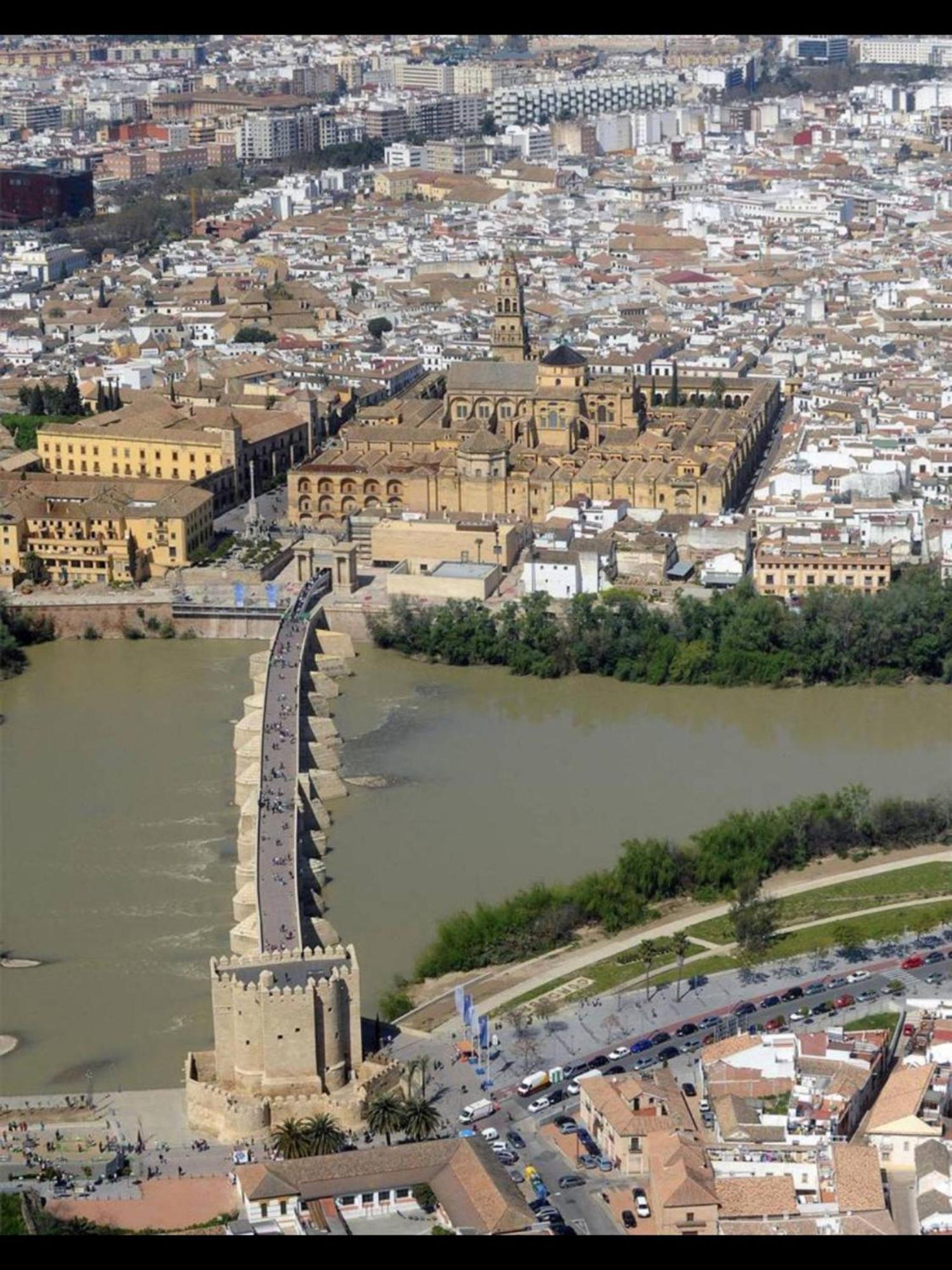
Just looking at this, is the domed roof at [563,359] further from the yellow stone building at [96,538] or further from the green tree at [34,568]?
the green tree at [34,568]

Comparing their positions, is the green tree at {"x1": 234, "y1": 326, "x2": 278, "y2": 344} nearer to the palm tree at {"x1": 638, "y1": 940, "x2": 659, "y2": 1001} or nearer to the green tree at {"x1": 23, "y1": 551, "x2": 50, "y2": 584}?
the green tree at {"x1": 23, "y1": 551, "x2": 50, "y2": 584}

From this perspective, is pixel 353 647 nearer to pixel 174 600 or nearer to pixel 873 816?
pixel 174 600

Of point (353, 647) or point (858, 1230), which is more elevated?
point (858, 1230)

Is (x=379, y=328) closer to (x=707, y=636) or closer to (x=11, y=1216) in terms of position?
(x=707, y=636)

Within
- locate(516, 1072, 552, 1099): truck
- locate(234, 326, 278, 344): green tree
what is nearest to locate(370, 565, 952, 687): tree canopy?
locate(516, 1072, 552, 1099): truck

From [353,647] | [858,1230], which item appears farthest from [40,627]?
[858,1230]

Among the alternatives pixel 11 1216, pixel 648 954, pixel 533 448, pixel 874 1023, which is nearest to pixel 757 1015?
pixel 874 1023
